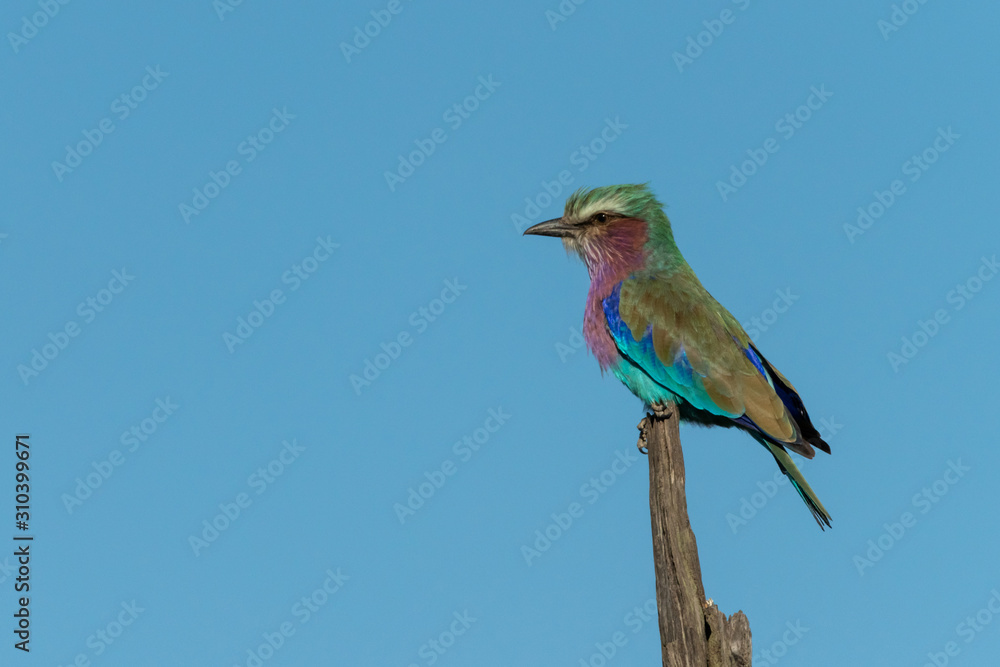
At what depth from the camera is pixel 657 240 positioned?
30.0ft

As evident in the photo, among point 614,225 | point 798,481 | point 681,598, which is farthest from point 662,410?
point 614,225

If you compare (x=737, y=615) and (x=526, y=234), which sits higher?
(x=526, y=234)

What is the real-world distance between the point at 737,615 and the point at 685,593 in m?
0.33

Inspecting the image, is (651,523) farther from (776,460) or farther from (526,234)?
(526,234)

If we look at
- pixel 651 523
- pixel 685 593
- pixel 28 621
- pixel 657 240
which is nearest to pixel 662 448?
pixel 651 523

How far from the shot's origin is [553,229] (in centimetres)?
954

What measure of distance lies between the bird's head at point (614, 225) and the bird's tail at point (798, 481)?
2.07 metres

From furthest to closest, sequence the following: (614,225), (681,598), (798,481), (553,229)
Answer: (553,229) < (614,225) < (798,481) < (681,598)

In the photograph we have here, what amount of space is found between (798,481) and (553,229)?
3296 millimetres

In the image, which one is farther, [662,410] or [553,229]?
[553,229]

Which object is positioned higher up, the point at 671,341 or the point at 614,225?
the point at 614,225

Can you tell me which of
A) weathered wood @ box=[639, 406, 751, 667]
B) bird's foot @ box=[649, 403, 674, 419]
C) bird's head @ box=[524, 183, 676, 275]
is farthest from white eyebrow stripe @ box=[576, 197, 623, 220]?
weathered wood @ box=[639, 406, 751, 667]

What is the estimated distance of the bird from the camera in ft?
26.7

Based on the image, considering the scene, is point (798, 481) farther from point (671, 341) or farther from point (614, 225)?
point (614, 225)
